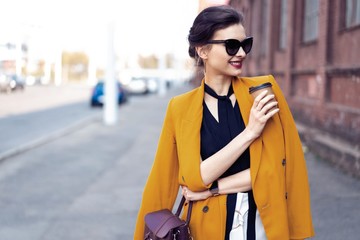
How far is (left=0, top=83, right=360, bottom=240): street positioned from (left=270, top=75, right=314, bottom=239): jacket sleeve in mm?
3385

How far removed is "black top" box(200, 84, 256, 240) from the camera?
7.84ft

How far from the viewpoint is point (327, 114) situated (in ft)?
35.5

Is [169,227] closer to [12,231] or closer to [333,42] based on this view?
[12,231]

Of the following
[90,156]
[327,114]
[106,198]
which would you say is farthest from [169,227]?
[90,156]

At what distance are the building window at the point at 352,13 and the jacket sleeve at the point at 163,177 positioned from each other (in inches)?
302

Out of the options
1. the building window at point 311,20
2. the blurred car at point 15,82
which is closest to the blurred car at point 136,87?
the blurred car at point 15,82

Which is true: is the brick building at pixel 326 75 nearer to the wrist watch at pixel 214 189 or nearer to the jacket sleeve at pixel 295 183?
the jacket sleeve at pixel 295 183

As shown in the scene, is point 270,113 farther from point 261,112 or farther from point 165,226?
point 165,226

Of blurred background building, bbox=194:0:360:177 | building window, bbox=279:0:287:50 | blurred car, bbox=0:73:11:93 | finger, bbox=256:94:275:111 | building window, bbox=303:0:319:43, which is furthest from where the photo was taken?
blurred car, bbox=0:73:11:93

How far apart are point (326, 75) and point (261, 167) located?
914 centimetres

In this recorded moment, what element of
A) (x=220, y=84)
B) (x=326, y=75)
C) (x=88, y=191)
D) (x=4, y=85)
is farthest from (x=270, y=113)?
(x=4, y=85)

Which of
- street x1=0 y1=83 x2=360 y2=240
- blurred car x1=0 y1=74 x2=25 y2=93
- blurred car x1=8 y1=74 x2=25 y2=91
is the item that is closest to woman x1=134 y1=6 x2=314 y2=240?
street x1=0 y1=83 x2=360 y2=240

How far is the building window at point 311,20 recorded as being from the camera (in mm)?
12970

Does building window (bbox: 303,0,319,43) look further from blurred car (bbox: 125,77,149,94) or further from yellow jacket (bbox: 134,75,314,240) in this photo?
blurred car (bbox: 125,77,149,94)
